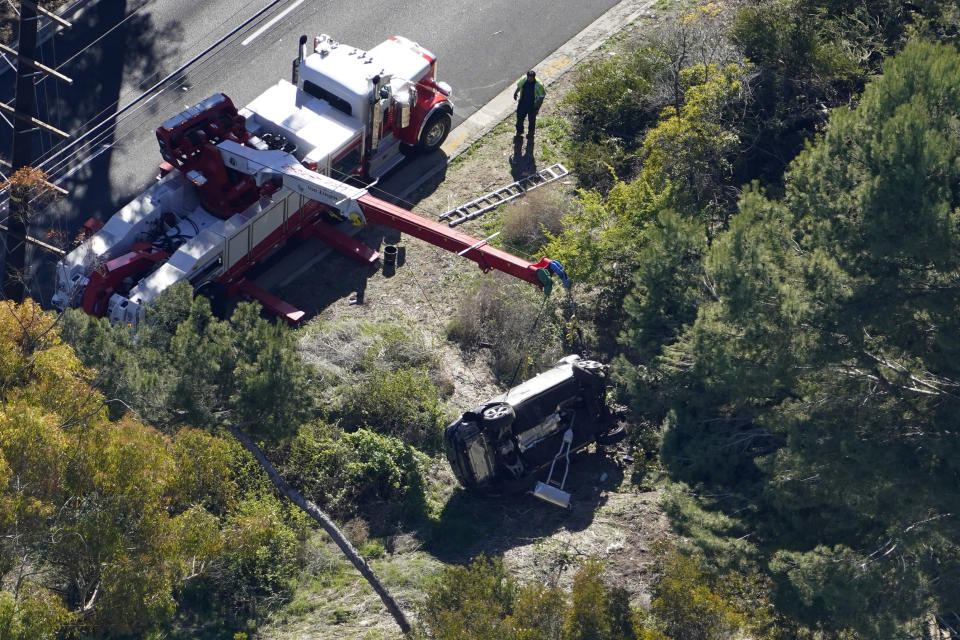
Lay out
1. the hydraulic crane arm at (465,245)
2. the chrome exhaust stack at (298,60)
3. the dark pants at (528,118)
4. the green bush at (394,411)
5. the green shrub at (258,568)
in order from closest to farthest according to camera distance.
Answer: the green shrub at (258,568), the hydraulic crane arm at (465,245), the green bush at (394,411), the chrome exhaust stack at (298,60), the dark pants at (528,118)

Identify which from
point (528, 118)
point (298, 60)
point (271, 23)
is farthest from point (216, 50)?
point (528, 118)

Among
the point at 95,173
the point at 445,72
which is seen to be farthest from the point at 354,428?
→ the point at 445,72

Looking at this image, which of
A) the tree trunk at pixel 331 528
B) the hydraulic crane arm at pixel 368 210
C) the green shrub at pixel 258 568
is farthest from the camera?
the hydraulic crane arm at pixel 368 210

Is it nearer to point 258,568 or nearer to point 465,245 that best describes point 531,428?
point 465,245

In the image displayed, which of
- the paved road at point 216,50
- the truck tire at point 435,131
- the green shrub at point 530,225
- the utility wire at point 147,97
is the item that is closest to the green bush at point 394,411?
the green shrub at point 530,225

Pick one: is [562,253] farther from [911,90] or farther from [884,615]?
[884,615]

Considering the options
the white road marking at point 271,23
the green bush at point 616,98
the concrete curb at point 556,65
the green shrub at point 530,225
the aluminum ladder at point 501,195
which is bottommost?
the green shrub at point 530,225

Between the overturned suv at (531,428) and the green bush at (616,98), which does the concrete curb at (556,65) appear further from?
the overturned suv at (531,428)
